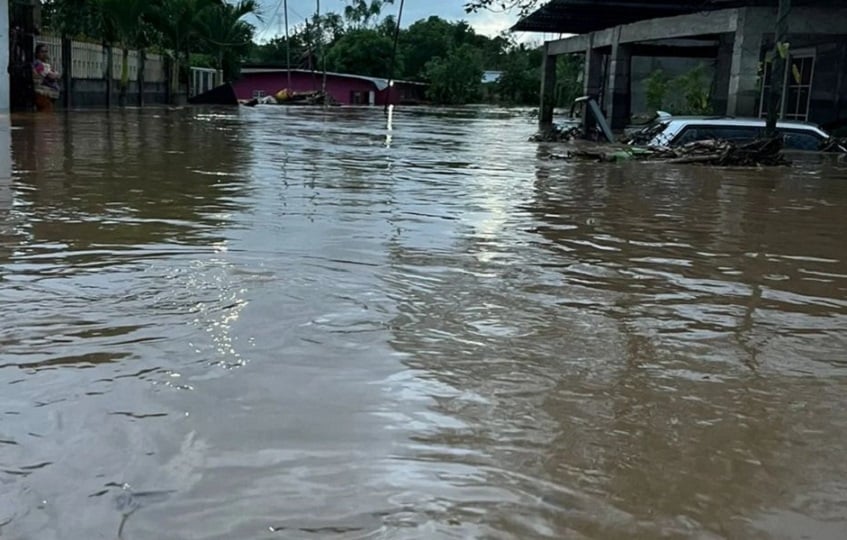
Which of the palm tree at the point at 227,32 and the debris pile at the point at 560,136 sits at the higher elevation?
the palm tree at the point at 227,32

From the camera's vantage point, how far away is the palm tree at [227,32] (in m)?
41.6

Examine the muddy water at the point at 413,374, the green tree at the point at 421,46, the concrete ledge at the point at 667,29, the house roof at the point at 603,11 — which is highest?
the green tree at the point at 421,46

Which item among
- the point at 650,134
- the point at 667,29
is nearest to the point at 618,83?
the point at 667,29

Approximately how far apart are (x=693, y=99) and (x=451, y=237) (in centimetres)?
2494

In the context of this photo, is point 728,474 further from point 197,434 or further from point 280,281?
point 280,281

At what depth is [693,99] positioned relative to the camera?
95.9 feet

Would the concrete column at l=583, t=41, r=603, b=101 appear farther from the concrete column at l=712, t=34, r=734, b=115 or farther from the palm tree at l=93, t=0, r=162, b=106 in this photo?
the palm tree at l=93, t=0, r=162, b=106

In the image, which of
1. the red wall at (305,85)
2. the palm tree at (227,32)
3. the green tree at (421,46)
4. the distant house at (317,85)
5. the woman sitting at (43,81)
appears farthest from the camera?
the green tree at (421,46)

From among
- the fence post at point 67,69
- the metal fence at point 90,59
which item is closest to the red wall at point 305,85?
the metal fence at point 90,59

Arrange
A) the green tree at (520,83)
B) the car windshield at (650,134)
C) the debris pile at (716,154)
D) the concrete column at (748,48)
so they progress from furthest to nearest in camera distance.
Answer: the green tree at (520,83), the concrete column at (748,48), the car windshield at (650,134), the debris pile at (716,154)

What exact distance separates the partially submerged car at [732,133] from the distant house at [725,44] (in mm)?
1292

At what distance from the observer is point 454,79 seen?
75.1m

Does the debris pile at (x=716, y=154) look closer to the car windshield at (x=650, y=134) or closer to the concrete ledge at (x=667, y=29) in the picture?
the car windshield at (x=650, y=134)

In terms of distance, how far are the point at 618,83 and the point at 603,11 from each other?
1854mm
